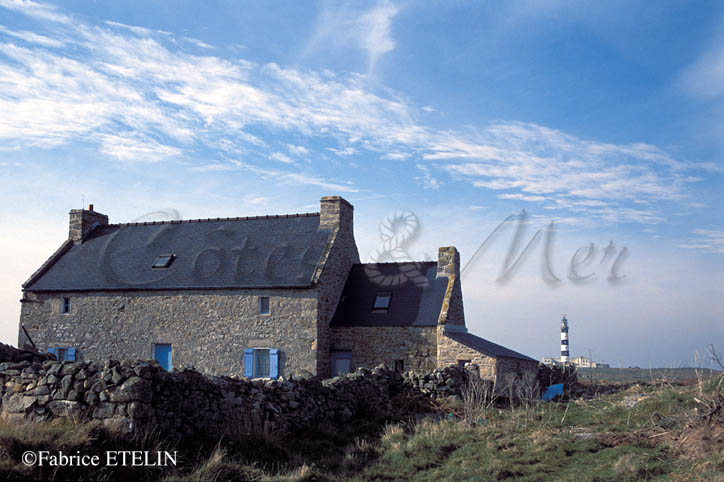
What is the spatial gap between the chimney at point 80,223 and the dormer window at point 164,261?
5693 mm

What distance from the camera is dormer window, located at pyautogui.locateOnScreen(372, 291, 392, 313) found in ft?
82.7

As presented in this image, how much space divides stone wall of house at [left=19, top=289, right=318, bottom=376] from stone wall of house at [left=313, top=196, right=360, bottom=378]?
53cm

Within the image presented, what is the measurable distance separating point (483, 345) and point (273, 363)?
801 cm

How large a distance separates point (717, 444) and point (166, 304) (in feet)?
68.5

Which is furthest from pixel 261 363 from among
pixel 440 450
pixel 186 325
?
pixel 440 450

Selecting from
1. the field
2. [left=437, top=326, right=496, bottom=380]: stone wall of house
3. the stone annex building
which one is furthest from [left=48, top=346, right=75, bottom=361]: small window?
the field

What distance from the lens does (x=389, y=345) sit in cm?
2423

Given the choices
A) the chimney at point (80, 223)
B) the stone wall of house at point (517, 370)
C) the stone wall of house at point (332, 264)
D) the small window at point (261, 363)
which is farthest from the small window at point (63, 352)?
the stone wall of house at point (517, 370)

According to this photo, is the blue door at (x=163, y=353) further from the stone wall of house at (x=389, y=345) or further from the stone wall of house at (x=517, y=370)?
the stone wall of house at (x=517, y=370)

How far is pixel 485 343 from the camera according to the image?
2445 cm

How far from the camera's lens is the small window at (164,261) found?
89.2 feet

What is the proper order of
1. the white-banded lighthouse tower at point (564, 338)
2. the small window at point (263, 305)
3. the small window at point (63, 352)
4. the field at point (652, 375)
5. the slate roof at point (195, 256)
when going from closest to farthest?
the field at point (652, 375)
the small window at point (263, 305)
the slate roof at point (195, 256)
the small window at point (63, 352)
the white-banded lighthouse tower at point (564, 338)

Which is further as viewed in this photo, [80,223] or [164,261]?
[80,223]

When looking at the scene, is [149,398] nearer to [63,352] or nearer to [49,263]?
[63,352]
